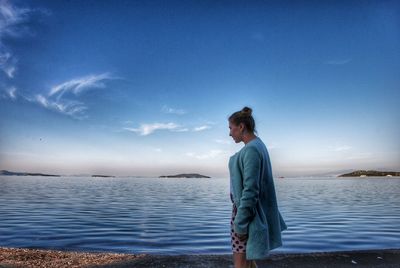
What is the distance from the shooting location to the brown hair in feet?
14.9

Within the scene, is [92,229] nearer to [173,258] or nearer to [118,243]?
[118,243]

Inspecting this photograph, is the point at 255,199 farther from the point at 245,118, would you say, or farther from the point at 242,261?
the point at 245,118

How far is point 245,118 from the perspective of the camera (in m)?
4.54

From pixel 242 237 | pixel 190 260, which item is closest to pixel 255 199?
pixel 242 237

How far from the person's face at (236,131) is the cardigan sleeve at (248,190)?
13.4 inches

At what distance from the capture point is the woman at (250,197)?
165 inches

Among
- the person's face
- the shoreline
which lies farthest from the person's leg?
the shoreline

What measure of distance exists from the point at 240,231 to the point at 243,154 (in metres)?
0.87

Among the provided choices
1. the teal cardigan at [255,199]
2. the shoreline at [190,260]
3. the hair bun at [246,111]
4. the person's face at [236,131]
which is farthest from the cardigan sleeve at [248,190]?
the shoreline at [190,260]

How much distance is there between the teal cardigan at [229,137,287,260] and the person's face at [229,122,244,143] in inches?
8.3

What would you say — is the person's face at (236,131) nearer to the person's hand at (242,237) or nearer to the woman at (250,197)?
the woman at (250,197)

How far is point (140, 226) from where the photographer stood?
19391 mm

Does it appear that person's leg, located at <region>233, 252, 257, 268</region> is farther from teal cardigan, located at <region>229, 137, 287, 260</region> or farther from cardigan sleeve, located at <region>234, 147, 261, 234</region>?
cardigan sleeve, located at <region>234, 147, 261, 234</region>

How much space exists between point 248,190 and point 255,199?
0.14 m
